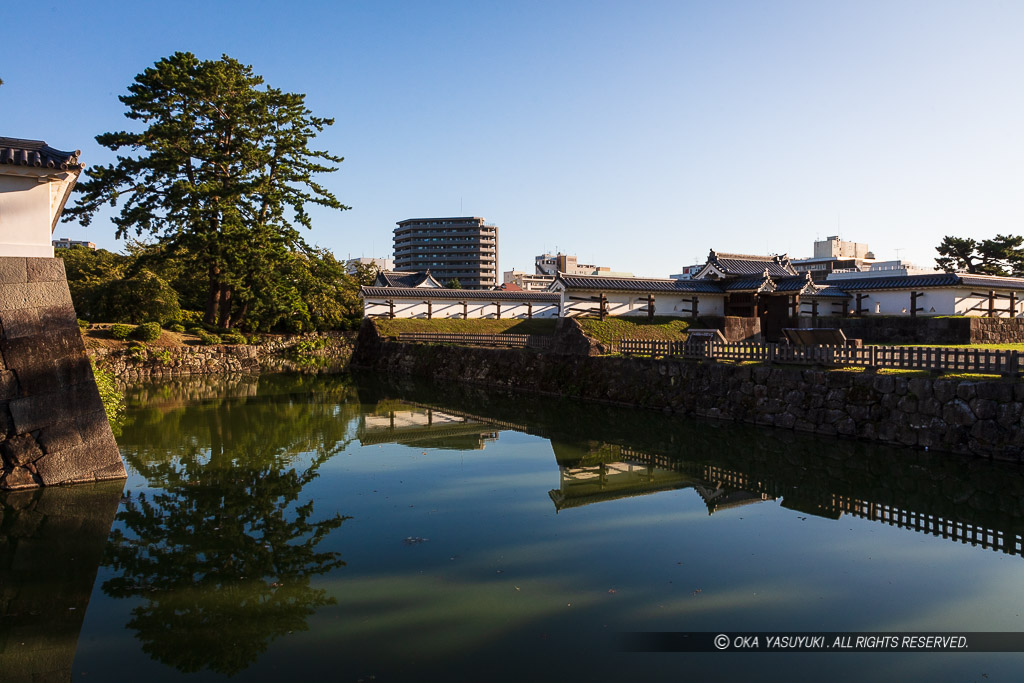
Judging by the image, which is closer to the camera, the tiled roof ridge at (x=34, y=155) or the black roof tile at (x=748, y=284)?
the tiled roof ridge at (x=34, y=155)

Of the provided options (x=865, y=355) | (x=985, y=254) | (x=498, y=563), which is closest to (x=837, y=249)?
(x=985, y=254)

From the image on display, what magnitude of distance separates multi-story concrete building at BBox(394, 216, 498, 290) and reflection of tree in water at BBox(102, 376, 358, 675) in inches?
3601

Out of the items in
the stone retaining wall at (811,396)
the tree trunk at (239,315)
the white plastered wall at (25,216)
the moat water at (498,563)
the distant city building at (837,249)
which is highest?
the distant city building at (837,249)

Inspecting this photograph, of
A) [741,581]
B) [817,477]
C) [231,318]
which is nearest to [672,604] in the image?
[741,581]

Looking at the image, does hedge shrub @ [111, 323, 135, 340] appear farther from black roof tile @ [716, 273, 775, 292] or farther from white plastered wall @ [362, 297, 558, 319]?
black roof tile @ [716, 273, 775, 292]

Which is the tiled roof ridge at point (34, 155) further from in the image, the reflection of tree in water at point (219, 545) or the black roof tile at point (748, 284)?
the black roof tile at point (748, 284)

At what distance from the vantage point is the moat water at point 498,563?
509 centimetres

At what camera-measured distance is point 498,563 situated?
7016 millimetres

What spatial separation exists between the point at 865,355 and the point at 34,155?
16.2 metres

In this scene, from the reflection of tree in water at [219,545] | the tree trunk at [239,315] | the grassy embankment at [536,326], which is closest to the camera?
the reflection of tree in water at [219,545]

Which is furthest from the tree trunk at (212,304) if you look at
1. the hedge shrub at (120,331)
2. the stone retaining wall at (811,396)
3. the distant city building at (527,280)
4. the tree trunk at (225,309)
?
the distant city building at (527,280)

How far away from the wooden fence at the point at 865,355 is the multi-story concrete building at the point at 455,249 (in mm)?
85459

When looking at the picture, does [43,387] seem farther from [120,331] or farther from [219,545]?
[120,331]

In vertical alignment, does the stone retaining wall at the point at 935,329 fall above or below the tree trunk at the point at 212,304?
below
